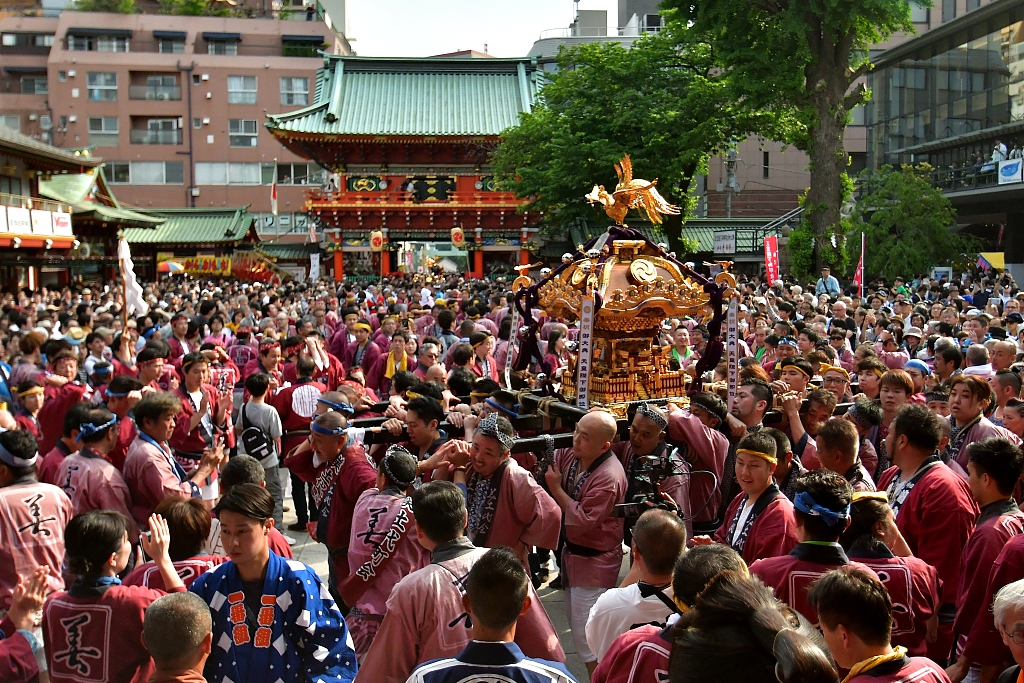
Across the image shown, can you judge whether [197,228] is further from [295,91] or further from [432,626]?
[432,626]

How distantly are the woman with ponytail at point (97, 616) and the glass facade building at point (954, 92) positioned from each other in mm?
27138

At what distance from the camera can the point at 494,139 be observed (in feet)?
116

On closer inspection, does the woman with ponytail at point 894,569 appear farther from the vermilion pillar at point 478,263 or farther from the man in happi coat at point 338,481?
the vermilion pillar at point 478,263

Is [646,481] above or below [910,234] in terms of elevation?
below

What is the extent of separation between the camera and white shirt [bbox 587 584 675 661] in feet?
11.0

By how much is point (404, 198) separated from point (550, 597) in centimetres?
3046

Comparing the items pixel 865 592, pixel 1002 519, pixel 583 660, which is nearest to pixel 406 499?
pixel 583 660

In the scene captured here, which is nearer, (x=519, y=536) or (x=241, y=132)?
(x=519, y=536)

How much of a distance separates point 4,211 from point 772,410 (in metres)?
21.2

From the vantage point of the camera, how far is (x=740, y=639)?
236 cm

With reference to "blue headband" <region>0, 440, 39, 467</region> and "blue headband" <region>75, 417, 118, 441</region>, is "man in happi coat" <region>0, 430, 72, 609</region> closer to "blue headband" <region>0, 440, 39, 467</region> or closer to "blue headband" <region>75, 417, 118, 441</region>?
"blue headband" <region>0, 440, 39, 467</region>

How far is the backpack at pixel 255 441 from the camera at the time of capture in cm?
737

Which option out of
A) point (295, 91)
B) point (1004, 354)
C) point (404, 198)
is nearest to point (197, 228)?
point (404, 198)

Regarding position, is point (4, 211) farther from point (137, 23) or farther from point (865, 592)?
point (137, 23)
